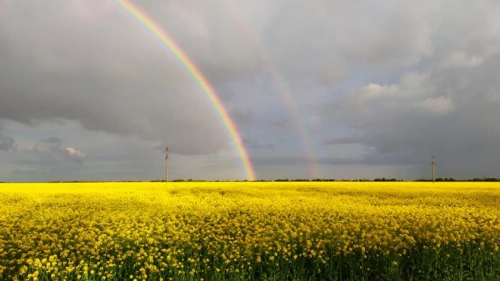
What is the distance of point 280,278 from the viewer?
36.7ft

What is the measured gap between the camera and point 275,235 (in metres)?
13.7

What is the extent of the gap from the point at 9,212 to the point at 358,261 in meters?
19.8

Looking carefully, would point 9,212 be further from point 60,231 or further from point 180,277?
point 180,277

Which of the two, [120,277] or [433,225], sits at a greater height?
[433,225]

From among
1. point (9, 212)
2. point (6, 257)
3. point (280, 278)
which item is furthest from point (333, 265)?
point (9, 212)

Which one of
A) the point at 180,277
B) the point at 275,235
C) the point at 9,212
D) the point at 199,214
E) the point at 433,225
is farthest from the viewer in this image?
the point at 9,212

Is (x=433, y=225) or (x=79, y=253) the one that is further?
(x=433, y=225)

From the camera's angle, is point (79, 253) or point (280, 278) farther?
point (79, 253)

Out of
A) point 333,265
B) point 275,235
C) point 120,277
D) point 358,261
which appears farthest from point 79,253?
point 358,261

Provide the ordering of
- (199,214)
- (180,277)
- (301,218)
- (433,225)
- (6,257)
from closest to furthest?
(180,277)
(6,257)
(433,225)
(301,218)
(199,214)

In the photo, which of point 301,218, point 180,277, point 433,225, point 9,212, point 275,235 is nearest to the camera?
point 180,277

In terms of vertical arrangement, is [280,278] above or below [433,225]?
below

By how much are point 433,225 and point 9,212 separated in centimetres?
2199

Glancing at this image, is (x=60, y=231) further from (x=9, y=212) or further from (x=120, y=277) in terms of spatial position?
(x=9, y=212)
